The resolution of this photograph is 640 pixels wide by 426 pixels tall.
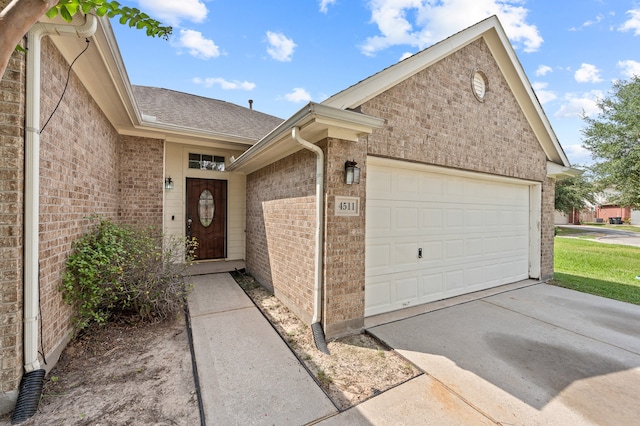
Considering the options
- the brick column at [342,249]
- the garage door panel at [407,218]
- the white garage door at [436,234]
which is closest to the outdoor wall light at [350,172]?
the brick column at [342,249]

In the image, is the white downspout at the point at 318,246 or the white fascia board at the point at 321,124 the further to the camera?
the white downspout at the point at 318,246

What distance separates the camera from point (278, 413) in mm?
2248

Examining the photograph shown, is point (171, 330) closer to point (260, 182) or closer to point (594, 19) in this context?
point (260, 182)

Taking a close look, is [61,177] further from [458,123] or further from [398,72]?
[458,123]

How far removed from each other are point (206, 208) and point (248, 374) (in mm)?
5143

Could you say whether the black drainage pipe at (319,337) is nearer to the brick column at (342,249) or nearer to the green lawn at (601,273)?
the brick column at (342,249)

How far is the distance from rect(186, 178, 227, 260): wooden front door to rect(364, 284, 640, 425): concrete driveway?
4.98 meters

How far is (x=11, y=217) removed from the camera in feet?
6.96

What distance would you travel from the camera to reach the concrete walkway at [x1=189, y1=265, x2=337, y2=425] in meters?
2.24

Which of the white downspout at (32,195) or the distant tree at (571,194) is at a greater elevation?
the distant tree at (571,194)

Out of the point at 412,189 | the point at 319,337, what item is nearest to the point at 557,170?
the point at 412,189

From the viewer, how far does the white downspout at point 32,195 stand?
86.7 inches

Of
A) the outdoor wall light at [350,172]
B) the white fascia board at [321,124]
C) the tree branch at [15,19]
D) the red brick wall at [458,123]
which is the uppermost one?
the red brick wall at [458,123]

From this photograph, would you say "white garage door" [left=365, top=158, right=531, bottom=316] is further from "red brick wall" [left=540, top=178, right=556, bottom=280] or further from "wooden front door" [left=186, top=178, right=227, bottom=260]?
"wooden front door" [left=186, top=178, right=227, bottom=260]
